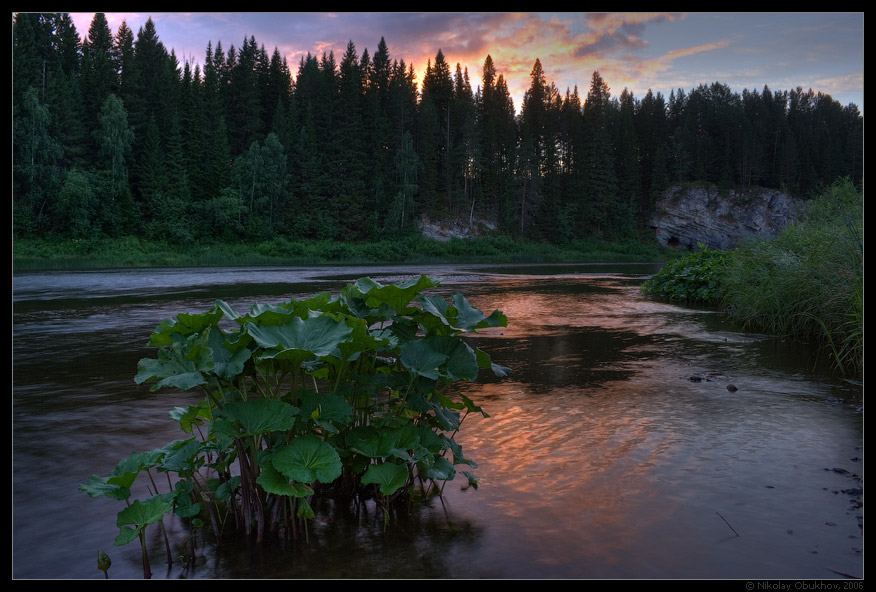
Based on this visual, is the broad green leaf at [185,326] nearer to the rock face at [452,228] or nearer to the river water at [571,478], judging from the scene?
the river water at [571,478]

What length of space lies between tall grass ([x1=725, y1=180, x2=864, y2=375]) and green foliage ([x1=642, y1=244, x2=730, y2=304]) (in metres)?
2.74

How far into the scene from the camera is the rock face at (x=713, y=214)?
73.2 metres

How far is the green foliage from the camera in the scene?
1605 centimetres

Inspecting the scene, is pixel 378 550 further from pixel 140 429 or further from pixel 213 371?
pixel 140 429

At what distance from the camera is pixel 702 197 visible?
75250 millimetres

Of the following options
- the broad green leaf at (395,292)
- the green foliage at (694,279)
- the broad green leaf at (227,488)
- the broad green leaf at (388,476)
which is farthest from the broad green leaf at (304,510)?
the green foliage at (694,279)

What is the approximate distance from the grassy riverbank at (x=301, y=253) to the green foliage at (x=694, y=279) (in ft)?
97.0

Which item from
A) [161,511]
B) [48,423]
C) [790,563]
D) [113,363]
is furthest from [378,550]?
[113,363]

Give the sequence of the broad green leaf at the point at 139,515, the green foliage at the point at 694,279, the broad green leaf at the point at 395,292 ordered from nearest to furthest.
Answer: the broad green leaf at the point at 139,515, the broad green leaf at the point at 395,292, the green foliage at the point at 694,279

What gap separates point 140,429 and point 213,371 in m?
2.63

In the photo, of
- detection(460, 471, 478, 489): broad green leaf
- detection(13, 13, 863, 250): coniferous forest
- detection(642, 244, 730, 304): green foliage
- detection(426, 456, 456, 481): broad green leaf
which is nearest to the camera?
detection(426, 456, 456, 481): broad green leaf

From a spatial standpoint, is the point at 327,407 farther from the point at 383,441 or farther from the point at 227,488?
the point at 227,488

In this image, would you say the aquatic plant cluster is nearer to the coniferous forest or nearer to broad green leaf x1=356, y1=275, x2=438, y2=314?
broad green leaf x1=356, y1=275, x2=438, y2=314

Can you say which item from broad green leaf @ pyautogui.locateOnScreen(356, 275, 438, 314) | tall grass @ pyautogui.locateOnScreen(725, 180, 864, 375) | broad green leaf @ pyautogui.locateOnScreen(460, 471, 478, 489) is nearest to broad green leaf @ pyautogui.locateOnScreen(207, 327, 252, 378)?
broad green leaf @ pyautogui.locateOnScreen(356, 275, 438, 314)
